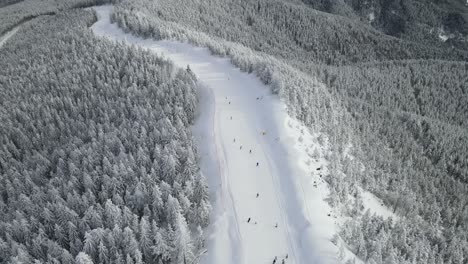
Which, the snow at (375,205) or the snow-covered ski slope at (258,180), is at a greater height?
the snow-covered ski slope at (258,180)

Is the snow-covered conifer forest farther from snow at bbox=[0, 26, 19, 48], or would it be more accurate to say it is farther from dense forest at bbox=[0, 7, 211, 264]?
snow at bbox=[0, 26, 19, 48]

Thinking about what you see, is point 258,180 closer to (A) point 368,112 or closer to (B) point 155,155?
(B) point 155,155

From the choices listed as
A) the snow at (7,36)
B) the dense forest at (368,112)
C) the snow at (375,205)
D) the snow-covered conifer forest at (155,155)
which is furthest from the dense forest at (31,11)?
the snow at (375,205)

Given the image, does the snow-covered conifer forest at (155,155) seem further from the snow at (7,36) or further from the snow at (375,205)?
the snow at (7,36)

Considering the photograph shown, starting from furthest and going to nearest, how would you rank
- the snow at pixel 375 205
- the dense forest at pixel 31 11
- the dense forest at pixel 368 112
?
the dense forest at pixel 31 11 < the snow at pixel 375 205 < the dense forest at pixel 368 112

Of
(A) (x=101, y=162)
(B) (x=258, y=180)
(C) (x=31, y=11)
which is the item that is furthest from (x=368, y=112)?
(C) (x=31, y=11)

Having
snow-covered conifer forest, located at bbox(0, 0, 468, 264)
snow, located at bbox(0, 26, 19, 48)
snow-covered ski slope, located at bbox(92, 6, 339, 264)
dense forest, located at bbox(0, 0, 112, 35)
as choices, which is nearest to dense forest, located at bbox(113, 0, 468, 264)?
snow-covered conifer forest, located at bbox(0, 0, 468, 264)
